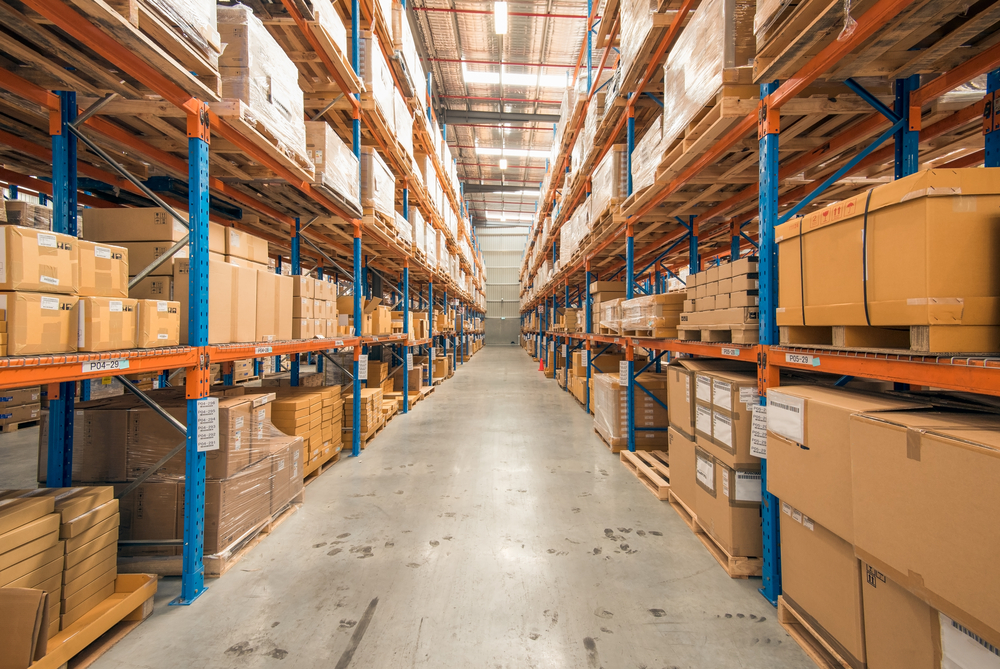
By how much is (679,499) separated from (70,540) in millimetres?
4073

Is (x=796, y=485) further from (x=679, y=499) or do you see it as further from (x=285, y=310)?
(x=285, y=310)

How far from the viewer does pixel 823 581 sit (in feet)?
6.67

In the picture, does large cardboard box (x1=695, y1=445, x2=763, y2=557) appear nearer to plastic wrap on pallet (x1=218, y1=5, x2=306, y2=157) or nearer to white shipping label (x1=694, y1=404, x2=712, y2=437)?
white shipping label (x1=694, y1=404, x2=712, y2=437)

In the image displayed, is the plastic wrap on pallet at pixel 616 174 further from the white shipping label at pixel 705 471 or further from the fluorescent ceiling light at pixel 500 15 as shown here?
the fluorescent ceiling light at pixel 500 15

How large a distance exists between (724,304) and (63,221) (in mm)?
4585

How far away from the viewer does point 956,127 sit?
3.00 m

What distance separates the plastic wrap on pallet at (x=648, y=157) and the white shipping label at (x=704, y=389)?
6.43ft

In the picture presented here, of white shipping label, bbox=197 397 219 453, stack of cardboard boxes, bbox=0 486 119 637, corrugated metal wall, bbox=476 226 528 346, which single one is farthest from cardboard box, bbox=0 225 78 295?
corrugated metal wall, bbox=476 226 528 346

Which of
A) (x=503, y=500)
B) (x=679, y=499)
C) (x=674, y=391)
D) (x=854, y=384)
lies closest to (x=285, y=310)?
(x=503, y=500)

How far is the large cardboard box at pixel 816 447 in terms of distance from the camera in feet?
6.06

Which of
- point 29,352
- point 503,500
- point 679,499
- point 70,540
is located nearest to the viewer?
point 29,352

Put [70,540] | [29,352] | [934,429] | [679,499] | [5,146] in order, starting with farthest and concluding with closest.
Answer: [679,499]
[5,146]
[70,540]
[29,352]
[934,429]

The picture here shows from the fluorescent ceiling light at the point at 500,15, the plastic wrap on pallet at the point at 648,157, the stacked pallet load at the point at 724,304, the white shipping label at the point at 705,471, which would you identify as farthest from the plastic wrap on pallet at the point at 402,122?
the white shipping label at the point at 705,471

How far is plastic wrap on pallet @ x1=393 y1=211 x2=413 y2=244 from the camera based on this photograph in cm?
663
